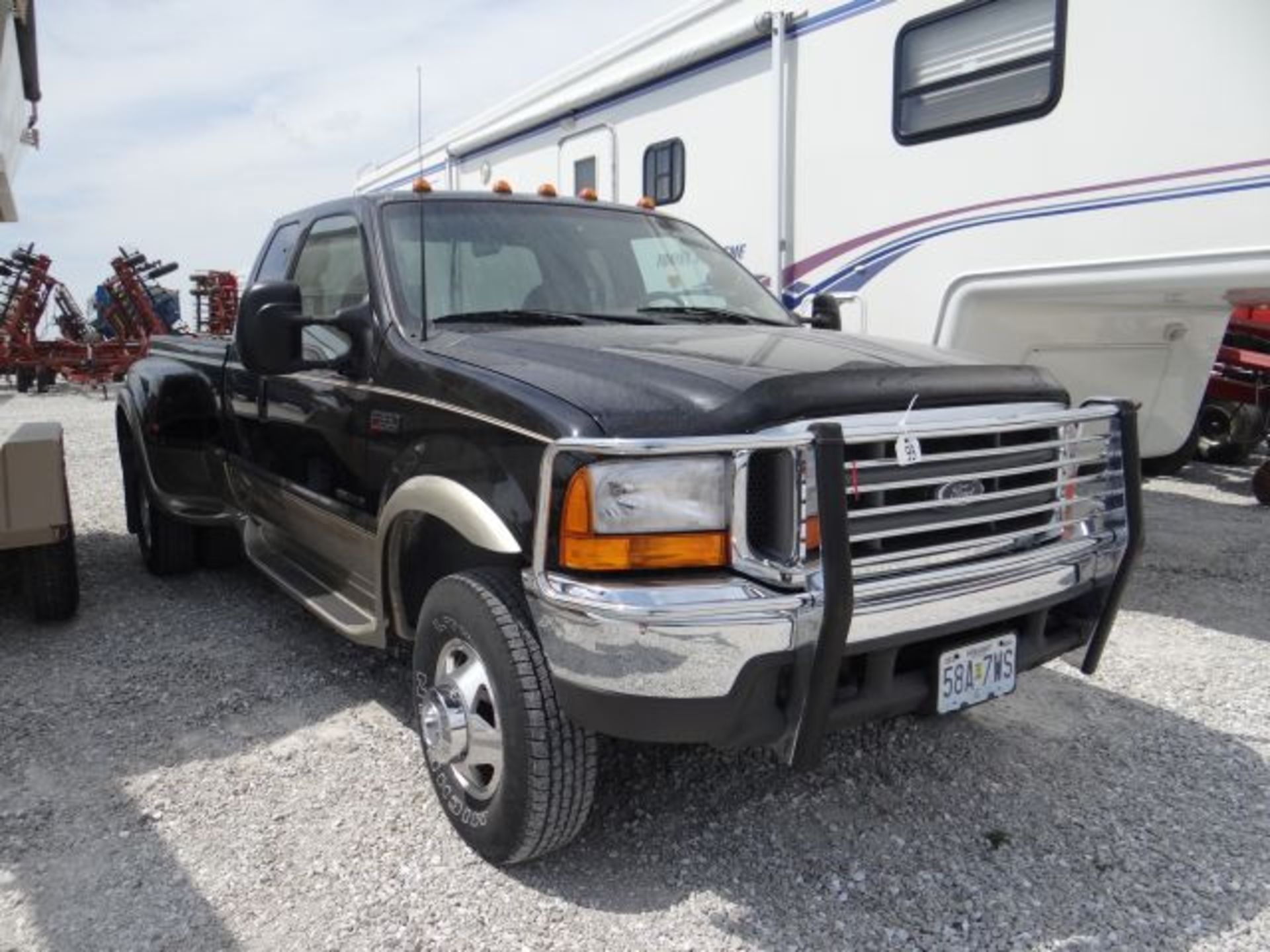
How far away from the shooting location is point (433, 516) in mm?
2965

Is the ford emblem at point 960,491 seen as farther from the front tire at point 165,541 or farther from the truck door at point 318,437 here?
the front tire at point 165,541

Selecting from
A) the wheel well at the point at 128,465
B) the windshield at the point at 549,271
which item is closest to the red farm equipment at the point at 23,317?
the wheel well at the point at 128,465

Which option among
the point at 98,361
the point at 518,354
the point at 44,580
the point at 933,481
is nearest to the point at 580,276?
the point at 518,354

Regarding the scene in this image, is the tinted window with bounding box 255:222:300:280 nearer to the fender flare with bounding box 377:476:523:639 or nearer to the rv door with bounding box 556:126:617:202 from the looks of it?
the fender flare with bounding box 377:476:523:639

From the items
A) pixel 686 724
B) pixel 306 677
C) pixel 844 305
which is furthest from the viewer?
pixel 844 305

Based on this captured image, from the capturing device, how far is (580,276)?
12.0 ft

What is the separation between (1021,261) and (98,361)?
17123 millimetres

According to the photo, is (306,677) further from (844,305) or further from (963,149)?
(963,149)

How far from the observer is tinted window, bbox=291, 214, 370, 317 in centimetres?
356

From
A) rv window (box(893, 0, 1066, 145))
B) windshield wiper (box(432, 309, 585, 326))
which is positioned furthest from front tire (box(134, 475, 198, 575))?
rv window (box(893, 0, 1066, 145))

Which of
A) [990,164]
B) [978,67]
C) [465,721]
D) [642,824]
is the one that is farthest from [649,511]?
[978,67]

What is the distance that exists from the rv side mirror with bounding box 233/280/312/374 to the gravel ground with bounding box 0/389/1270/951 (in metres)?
1.30

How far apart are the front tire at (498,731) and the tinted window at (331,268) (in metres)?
1.35

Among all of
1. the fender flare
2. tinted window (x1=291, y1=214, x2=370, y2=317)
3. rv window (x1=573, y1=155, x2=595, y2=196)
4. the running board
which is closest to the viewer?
the fender flare
